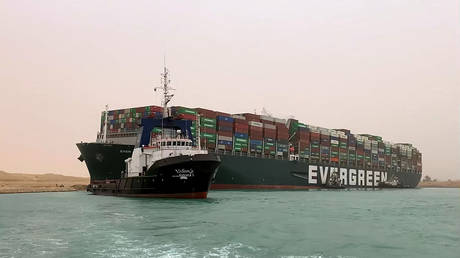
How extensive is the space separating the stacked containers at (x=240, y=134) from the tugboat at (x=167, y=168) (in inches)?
1078

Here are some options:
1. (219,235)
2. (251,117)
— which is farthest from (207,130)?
(219,235)

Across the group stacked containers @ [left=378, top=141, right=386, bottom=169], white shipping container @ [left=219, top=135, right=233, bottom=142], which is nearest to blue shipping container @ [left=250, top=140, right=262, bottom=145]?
white shipping container @ [left=219, top=135, right=233, bottom=142]

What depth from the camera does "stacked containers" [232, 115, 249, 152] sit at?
7031 cm

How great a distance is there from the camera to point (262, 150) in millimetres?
74438

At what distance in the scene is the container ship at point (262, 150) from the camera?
5003 centimetres

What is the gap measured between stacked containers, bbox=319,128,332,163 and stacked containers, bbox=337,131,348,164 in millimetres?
4506

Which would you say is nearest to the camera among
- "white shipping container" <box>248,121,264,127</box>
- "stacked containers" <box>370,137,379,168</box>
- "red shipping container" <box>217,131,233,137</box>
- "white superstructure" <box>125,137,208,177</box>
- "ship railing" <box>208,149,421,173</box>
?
"white superstructure" <box>125,137,208,177</box>

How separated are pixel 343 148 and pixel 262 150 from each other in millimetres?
29269

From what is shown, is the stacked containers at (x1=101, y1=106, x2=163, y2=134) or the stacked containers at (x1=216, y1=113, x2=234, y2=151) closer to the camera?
the stacked containers at (x1=101, y1=106, x2=163, y2=134)

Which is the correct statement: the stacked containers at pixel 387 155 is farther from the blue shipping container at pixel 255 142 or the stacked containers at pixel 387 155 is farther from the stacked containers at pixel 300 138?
the blue shipping container at pixel 255 142

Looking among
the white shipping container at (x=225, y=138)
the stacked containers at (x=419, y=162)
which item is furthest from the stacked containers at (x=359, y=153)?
the white shipping container at (x=225, y=138)

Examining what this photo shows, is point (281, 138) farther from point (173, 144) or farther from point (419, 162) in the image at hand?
point (419, 162)

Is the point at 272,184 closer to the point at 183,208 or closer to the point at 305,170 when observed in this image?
the point at 305,170

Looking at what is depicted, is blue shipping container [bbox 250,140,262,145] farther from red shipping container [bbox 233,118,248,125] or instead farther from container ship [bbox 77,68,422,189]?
red shipping container [bbox 233,118,248,125]
